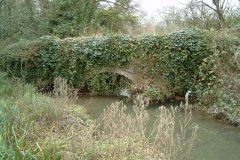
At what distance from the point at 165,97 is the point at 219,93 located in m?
2.43

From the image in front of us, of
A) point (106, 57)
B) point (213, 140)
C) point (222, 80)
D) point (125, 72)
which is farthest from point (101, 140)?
point (106, 57)

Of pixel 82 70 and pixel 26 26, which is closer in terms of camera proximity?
pixel 26 26

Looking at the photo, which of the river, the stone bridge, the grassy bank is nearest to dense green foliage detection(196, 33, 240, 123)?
the river

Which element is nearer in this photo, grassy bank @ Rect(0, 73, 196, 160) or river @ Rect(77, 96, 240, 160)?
grassy bank @ Rect(0, 73, 196, 160)

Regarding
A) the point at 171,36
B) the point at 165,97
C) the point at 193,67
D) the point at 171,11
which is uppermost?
the point at 171,11

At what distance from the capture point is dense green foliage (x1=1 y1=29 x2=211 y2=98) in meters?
12.2

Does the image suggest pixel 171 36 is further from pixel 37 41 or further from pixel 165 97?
pixel 37 41

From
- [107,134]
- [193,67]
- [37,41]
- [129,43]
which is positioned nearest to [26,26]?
[37,41]

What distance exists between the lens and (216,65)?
10.8 m

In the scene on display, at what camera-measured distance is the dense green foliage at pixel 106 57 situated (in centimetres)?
1222

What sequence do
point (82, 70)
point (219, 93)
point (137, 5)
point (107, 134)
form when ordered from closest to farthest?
point (107, 134)
point (219, 93)
point (82, 70)
point (137, 5)

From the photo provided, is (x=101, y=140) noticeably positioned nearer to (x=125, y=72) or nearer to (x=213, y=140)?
(x=213, y=140)

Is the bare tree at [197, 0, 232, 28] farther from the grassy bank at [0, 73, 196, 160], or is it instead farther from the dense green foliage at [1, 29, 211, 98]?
the grassy bank at [0, 73, 196, 160]

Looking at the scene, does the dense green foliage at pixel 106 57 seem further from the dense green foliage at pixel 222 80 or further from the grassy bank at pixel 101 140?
the grassy bank at pixel 101 140
